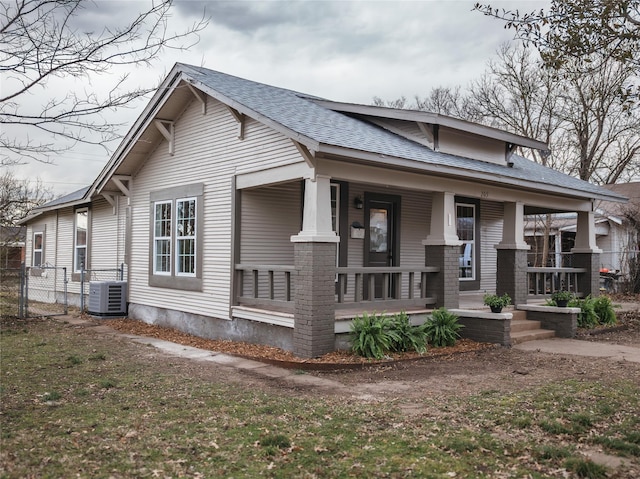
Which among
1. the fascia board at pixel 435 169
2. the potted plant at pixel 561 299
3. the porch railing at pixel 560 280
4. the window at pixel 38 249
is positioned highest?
the fascia board at pixel 435 169

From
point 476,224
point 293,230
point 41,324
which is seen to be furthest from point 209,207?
point 476,224

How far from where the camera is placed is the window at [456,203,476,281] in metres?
14.2

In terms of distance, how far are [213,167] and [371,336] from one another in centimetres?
480

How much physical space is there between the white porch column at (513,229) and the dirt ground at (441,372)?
2.84 m

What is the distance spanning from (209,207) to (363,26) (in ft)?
14.6

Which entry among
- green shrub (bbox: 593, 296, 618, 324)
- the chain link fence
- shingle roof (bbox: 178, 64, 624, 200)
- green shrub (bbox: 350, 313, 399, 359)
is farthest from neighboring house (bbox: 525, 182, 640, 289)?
the chain link fence

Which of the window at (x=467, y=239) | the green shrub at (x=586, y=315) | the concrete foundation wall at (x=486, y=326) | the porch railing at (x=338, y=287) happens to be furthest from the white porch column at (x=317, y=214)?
the green shrub at (x=586, y=315)

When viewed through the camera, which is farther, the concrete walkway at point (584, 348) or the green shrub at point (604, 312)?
the green shrub at point (604, 312)

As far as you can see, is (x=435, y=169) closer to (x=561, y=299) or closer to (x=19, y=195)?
(x=561, y=299)

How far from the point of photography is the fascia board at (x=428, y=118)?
10.8 metres

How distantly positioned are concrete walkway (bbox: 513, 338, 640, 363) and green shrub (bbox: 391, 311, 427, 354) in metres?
1.98

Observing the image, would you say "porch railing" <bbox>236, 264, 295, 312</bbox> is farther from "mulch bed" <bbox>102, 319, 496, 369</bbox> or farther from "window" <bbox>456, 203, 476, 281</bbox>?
"window" <bbox>456, 203, 476, 281</bbox>

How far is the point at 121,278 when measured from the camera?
14.8 metres

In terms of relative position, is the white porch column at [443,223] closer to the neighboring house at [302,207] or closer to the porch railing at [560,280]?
the neighboring house at [302,207]
